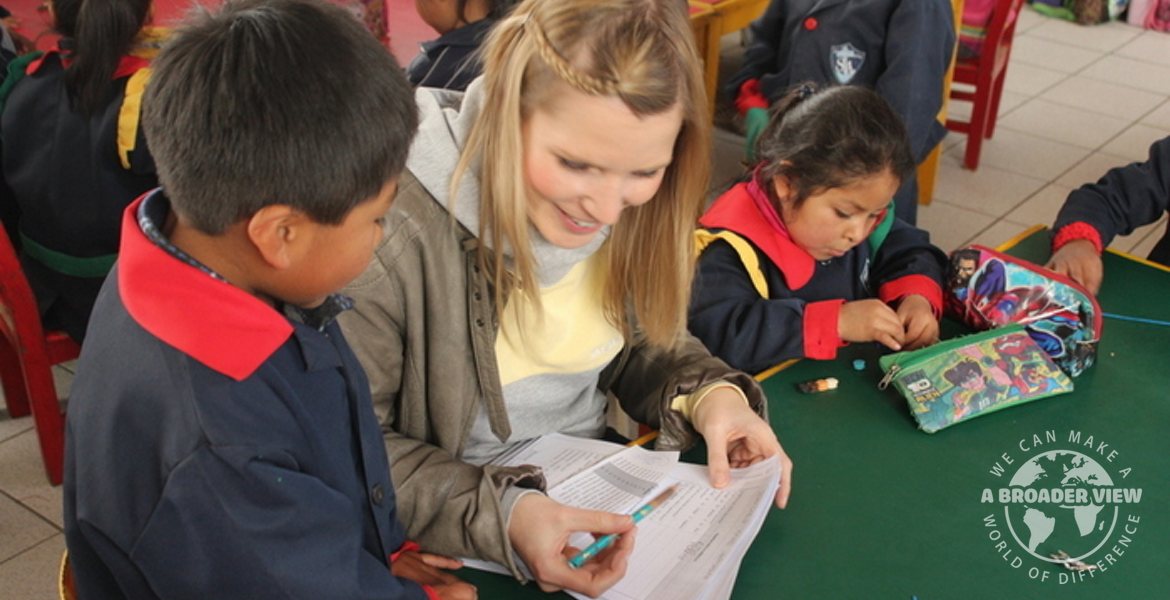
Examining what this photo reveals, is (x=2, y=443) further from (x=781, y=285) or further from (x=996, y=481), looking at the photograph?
(x=996, y=481)

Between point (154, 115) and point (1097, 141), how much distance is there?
15.3ft

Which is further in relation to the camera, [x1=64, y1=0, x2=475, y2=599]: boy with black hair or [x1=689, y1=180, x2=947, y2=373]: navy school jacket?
[x1=689, y1=180, x2=947, y2=373]: navy school jacket

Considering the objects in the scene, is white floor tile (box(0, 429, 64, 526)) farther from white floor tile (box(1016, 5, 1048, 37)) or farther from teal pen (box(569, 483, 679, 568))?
white floor tile (box(1016, 5, 1048, 37))

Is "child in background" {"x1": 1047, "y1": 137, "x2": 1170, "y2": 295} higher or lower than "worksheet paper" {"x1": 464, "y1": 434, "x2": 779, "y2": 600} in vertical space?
lower

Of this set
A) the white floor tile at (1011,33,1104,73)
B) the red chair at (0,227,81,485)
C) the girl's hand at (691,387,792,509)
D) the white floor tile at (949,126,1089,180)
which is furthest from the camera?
the white floor tile at (1011,33,1104,73)

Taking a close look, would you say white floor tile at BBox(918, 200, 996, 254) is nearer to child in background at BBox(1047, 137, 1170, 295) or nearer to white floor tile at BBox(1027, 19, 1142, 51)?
child in background at BBox(1047, 137, 1170, 295)

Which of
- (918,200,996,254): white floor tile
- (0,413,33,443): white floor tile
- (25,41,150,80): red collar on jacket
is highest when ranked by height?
(25,41,150,80): red collar on jacket

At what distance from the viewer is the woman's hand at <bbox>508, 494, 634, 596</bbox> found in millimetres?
1175

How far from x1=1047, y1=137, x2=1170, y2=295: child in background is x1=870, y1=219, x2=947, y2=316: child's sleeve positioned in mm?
213

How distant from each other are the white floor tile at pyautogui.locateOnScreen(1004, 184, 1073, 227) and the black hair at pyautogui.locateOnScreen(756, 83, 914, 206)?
238 cm

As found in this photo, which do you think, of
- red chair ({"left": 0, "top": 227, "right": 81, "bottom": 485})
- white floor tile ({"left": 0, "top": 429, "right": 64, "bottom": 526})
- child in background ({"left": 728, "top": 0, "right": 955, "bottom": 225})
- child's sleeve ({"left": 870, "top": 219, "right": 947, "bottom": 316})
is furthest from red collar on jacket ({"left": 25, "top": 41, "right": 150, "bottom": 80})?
child's sleeve ({"left": 870, "top": 219, "right": 947, "bottom": 316})

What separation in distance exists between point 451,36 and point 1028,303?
137 centimetres

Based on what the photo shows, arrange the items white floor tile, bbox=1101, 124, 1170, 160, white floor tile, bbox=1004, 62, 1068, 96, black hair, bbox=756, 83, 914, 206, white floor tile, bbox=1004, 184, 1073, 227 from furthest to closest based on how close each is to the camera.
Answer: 1. white floor tile, bbox=1004, 62, 1068, 96
2. white floor tile, bbox=1101, 124, 1170, 160
3. white floor tile, bbox=1004, 184, 1073, 227
4. black hair, bbox=756, 83, 914, 206

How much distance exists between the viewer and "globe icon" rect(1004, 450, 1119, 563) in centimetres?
131
